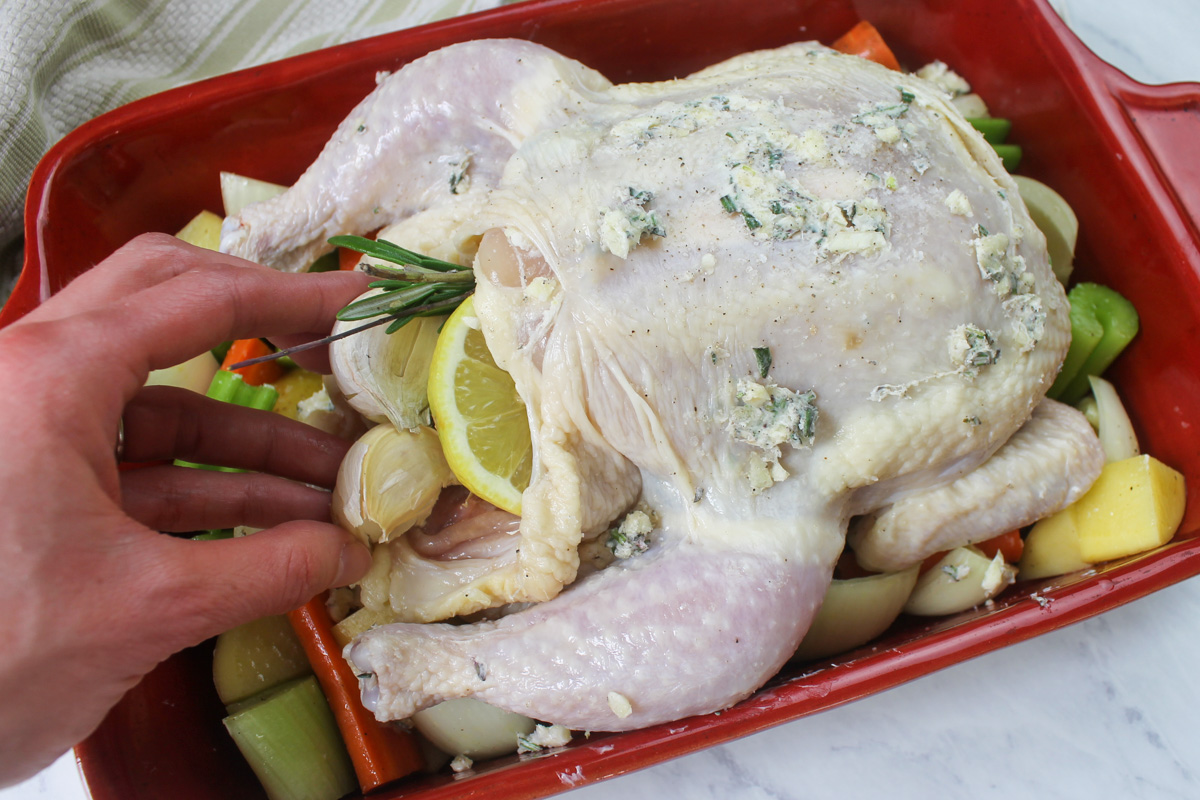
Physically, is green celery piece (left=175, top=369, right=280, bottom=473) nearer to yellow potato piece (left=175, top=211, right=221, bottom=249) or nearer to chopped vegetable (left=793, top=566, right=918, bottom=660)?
yellow potato piece (left=175, top=211, right=221, bottom=249)

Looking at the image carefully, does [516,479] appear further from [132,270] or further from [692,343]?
[132,270]

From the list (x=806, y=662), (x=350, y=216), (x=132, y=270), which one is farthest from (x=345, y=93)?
(x=806, y=662)

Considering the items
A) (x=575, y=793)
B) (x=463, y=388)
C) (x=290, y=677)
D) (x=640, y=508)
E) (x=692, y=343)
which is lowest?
(x=575, y=793)

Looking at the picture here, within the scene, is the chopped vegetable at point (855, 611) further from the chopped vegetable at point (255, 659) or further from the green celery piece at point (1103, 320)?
the chopped vegetable at point (255, 659)

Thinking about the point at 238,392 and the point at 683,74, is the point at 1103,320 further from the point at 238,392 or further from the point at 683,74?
the point at 238,392

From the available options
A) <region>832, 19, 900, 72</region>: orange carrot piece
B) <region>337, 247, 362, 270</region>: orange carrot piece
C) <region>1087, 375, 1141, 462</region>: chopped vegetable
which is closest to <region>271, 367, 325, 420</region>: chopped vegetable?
<region>337, 247, 362, 270</region>: orange carrot piece

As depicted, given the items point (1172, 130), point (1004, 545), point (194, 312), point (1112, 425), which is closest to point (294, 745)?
point (194, 312)
